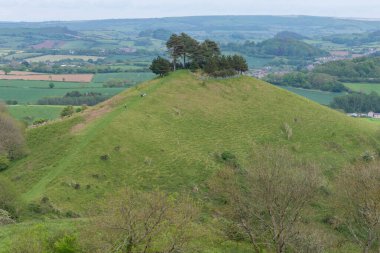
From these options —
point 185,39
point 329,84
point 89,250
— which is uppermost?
point 185,39

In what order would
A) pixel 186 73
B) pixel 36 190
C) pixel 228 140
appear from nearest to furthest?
pixel 36 190 < pixel 228 140 < pixel 186 73

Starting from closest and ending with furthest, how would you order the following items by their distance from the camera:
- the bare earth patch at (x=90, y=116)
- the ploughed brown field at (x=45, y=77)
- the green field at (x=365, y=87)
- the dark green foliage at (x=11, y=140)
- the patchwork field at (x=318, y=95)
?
the dark green foliage at (x=11, y=140)
the bare earth patch at (x=90, y=116)
the patchwork field at (x=318, y=95)
the green field at (x=365, y=87)
the ploughed brown field at (x=45, y=77)

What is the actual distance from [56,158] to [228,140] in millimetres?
Result: 24269

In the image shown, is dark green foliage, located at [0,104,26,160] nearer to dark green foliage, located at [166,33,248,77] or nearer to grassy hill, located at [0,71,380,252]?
grassy hill, located at [0,71,380,252]

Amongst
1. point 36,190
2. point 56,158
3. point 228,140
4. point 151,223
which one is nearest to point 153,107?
point 228,140

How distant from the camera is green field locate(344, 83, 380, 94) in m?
165

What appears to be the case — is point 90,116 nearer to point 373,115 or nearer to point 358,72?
point 373,115

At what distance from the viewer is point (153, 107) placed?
6562 centimetres

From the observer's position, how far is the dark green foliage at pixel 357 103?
139 meters

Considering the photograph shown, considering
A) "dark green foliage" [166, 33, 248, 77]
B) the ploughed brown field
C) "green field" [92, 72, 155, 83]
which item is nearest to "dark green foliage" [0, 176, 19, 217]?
"dark green foliage" [166, 33, 248, 77]

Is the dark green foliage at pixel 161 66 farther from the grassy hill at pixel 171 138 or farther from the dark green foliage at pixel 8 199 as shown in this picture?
the dark green foliage at pixel 8 199

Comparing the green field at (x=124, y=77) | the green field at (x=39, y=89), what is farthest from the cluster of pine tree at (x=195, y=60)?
the green field at (x=124, y=77)

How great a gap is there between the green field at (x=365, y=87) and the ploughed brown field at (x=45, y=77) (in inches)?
4257

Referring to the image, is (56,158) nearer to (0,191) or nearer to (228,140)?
(0,191)
